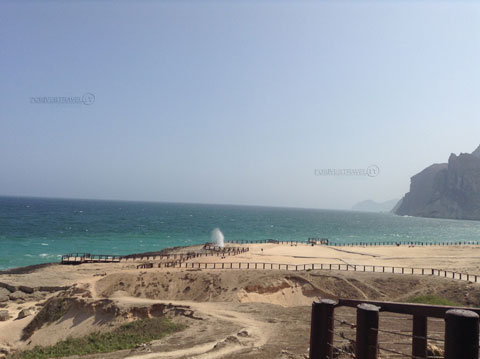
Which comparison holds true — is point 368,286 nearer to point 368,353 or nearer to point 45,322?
point 45,322

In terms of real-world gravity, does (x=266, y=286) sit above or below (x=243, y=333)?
below

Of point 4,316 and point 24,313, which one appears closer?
point 4,316

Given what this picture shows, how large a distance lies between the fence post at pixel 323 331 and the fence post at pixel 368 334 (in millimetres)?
899

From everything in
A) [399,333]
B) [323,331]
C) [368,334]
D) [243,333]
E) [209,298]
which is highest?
[368,334]

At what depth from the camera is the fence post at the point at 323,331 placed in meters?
7.45

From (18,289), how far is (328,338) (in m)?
42.9

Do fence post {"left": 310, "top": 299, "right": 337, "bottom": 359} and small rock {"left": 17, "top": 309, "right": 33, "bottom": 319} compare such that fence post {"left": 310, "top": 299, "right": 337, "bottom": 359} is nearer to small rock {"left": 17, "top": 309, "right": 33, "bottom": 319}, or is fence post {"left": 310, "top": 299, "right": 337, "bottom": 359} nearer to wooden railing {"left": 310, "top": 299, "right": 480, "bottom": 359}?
wooden railing {"left": 310, "top": 299, "right": 480, "bottom": 359}

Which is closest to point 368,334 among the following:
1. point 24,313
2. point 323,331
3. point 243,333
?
point 323,331

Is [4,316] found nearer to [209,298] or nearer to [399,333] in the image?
[209,298]

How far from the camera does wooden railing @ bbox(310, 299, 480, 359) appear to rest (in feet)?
17.0

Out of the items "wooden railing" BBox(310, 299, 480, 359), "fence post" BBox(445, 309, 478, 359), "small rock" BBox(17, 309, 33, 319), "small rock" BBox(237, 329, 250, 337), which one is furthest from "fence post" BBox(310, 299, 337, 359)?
"small rock" BBox(17, 309, 33, 319)

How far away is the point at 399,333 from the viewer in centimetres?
710

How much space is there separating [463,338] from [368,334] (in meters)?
1.66

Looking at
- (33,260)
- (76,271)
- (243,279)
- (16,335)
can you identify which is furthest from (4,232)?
(243,279)
